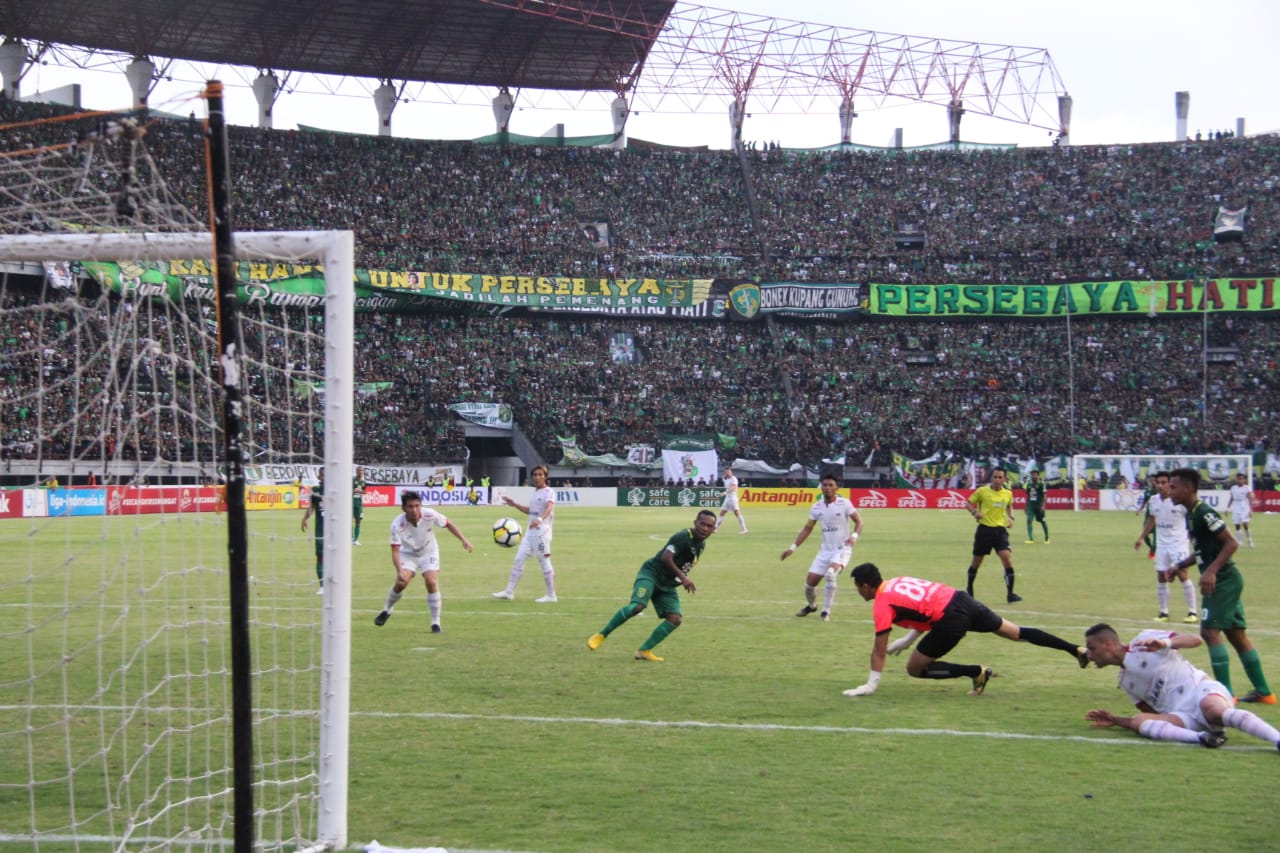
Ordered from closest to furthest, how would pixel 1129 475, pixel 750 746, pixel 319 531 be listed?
pixel 750 746 < pixel 319 531 < pixel 1129 475

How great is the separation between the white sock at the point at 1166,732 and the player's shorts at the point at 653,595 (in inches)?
205

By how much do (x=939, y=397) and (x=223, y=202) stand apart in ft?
188

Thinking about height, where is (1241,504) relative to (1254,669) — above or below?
above

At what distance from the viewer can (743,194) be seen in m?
69.5

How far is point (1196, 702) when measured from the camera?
9.40 meters

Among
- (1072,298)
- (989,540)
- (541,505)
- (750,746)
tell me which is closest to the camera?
(750,746)

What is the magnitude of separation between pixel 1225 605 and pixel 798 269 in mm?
55584

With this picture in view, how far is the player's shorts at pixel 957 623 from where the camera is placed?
35.7 feet

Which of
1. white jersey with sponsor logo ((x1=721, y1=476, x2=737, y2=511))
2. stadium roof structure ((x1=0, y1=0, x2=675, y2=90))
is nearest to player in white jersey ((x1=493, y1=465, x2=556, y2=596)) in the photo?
white jersey with sponsor logo ((x1=721, y1=476, x2=737, y2=511))

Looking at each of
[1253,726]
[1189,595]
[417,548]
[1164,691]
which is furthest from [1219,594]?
[417,548]

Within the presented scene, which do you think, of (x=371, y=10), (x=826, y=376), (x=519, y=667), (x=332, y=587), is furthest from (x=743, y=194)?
(x=332, y=587)

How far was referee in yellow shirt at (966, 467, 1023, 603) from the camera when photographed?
19234 millimetres

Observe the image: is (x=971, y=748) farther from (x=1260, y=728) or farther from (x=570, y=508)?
(x=570, y=508)

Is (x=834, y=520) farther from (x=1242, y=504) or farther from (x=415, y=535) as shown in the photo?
(x=1242, y=504)
